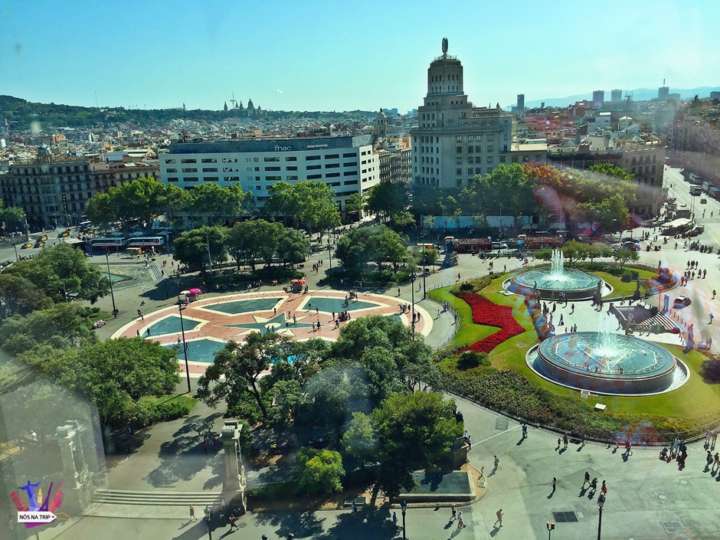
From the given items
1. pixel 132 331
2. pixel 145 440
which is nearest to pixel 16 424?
pixel 145 440

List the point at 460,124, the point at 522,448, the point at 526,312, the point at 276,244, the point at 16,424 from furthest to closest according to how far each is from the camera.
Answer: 1. the point at 460,124
2. the point at 276,244
3. the point at 526,312
4. the point at 522,448
5. the point at 16,424

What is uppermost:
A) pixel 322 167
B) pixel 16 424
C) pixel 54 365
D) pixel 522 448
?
pixel 322 167

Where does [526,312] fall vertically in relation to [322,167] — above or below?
below

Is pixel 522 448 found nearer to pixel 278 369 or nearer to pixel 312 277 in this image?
pixel 278 369

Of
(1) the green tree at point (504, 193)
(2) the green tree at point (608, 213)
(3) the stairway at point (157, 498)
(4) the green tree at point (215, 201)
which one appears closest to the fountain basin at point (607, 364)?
(3) the stairway at point (157, 498)

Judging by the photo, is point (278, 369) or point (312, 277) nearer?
point (278, 369)

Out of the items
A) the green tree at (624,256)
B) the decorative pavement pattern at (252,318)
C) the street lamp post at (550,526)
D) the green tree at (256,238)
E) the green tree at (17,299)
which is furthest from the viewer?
the green tree at (256,238)

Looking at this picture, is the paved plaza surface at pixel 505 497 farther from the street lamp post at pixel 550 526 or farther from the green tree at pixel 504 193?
the green tree at pixel 504 193

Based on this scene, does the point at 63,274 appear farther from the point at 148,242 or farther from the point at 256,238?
the point at 148,242
